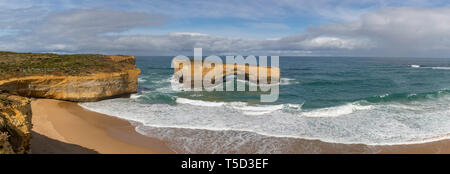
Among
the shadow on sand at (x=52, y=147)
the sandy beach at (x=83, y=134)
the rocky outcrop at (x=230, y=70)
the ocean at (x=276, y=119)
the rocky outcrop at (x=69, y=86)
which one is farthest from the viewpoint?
the rocky outcrop at (x=230, y=70)

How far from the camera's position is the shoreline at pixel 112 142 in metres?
10.4

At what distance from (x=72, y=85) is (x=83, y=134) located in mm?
8114

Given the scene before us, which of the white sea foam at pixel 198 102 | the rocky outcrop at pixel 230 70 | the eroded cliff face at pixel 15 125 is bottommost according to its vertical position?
the white sea foam at pixel 198 102

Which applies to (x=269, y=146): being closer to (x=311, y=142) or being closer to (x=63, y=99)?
(x=311, y=142)

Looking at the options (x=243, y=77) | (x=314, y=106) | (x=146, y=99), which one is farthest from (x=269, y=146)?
(x=243, y=77)

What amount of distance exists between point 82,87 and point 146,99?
15.4 feet

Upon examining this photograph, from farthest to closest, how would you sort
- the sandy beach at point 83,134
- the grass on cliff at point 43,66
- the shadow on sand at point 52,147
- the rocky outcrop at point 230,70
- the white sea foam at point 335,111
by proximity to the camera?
the rocky outcrop at point 230,70
the grass on cliff at point 43,66
the white sea foam at point 335,111
the sandy beach at point 83,134
the shadow on sand at point 52,147

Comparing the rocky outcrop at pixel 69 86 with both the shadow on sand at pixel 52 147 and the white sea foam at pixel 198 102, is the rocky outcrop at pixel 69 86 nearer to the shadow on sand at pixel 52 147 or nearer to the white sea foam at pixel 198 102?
the white sea foam at pixel 198 102

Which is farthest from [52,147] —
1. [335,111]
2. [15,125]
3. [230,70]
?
[230,70]

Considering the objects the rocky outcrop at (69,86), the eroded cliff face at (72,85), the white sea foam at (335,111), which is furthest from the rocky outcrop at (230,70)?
the white sea foam at (335,111)

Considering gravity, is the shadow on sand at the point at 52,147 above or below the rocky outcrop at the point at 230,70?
below

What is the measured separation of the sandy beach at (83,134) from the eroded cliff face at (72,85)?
1.58m
